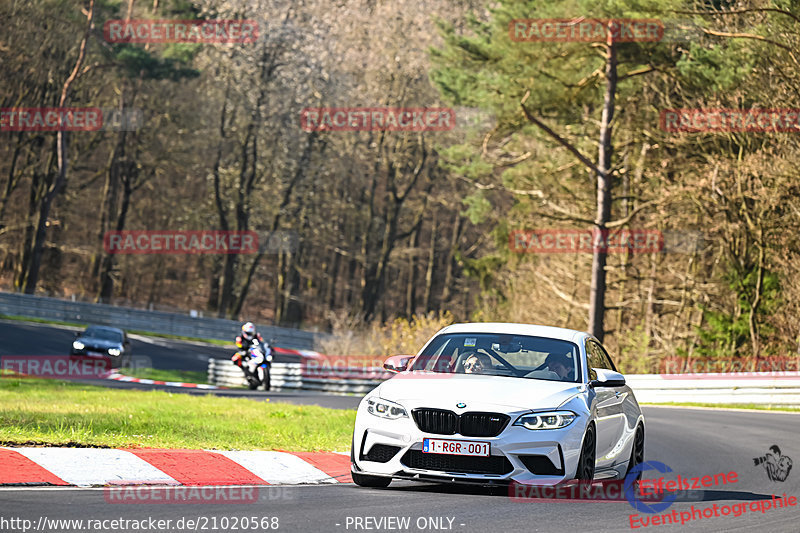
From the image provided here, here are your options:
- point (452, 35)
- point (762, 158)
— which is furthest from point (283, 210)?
point (762, 158)

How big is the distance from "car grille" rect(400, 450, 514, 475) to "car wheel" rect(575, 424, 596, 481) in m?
0.66

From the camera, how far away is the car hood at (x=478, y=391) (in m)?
9.02

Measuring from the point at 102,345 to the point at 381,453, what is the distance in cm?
2867

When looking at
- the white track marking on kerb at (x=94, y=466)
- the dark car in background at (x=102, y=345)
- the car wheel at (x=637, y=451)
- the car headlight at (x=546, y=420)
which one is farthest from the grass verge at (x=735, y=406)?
the white track marking on kerb at (x=94, y=466)

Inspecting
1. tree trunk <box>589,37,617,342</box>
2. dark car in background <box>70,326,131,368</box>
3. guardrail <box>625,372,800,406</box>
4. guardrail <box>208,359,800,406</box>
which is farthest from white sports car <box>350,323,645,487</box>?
dark car in background <box>70,326,131,368</box>

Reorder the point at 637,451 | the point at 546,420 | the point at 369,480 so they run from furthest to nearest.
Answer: the point at 637,451, the point at 369,480, the point at 546,420

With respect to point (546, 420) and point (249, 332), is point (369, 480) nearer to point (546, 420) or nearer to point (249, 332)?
point (546, 420)

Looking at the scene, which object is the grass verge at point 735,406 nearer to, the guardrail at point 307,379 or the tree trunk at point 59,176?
the guardrail at point 307,379

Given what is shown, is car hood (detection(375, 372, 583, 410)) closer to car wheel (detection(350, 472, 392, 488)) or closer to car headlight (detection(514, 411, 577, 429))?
car headlight (detection(514, 411, 577, 429))

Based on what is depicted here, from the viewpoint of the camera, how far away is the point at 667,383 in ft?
101

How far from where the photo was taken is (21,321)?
4972 cm

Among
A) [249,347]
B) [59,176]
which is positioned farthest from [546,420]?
[59,176]

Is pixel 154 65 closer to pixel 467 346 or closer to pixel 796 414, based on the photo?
pixel 796 414

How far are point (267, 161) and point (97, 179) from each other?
11.6 meters
